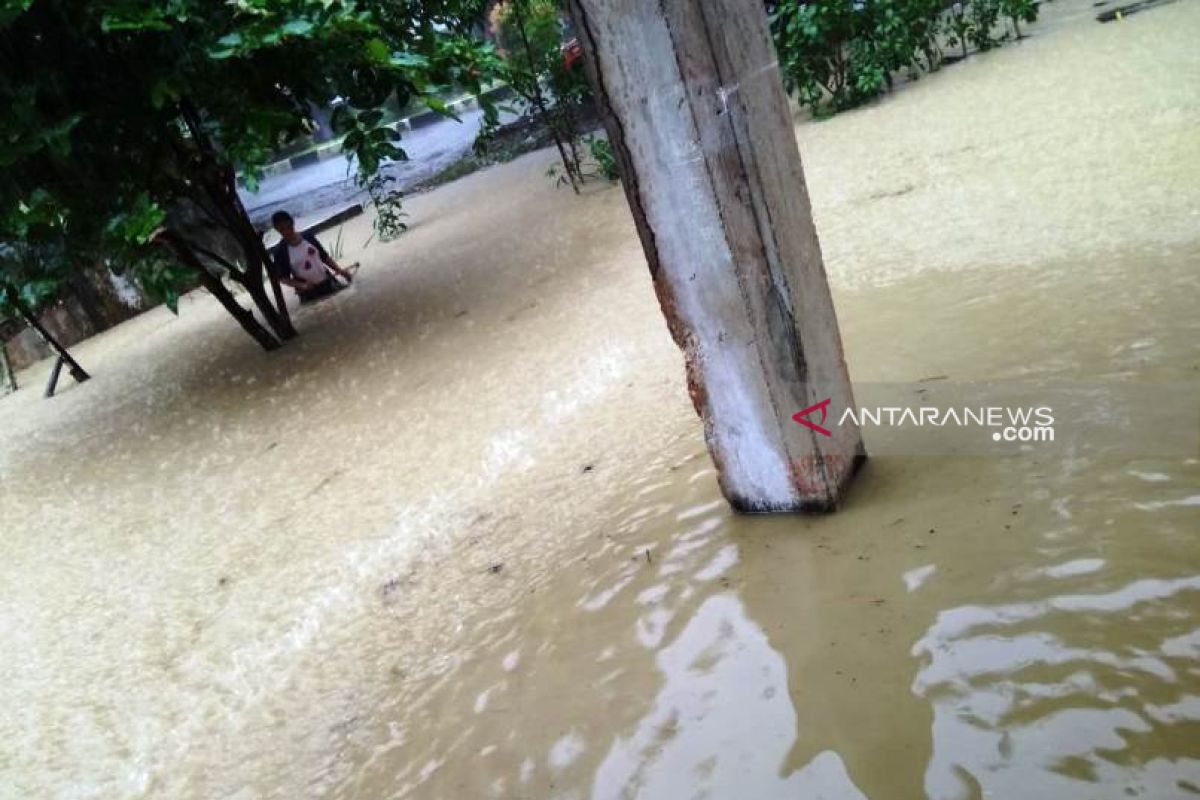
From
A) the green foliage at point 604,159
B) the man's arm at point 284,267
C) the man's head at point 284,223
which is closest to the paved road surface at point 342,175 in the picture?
the green foliage at point 604,159

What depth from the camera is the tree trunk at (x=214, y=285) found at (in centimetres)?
624

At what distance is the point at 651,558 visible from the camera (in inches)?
107

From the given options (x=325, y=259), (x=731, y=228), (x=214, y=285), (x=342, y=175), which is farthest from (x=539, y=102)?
(x=342, y=175)

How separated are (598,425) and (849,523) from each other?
5.18 ft

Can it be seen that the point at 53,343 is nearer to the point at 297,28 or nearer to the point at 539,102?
the point at 297,28

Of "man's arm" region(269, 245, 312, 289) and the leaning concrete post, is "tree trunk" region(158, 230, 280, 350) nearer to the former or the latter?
"man's arm" region(269, 245, 312, 289)

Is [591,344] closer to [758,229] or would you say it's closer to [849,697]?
[758,229]

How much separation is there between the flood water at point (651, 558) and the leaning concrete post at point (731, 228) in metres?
0.25

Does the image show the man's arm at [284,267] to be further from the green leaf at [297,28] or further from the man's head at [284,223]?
the green leaf at [297,28]

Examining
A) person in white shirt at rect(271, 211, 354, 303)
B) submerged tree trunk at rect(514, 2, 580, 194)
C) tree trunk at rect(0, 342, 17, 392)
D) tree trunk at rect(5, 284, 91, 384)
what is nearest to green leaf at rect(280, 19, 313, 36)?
tree trunk at rect(5, 284, 91, 384)

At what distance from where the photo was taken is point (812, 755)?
1798mm

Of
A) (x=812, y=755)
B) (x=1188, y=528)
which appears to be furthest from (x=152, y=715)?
(x=1188, y=528)

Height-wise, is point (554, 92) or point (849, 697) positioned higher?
point (554, 92)

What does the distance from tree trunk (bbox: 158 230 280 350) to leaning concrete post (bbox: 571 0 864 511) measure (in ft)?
14.9
